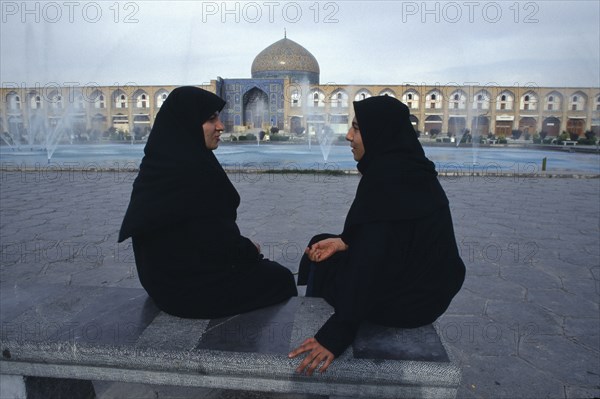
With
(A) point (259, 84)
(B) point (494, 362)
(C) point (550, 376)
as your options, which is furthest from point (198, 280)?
(A) point (259, 84)

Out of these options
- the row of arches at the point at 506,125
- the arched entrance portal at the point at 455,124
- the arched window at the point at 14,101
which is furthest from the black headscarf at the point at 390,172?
the arched window at the point at 14,101

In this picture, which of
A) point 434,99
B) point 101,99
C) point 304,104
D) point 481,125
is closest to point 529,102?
point 481,125

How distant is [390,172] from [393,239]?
0.19 metres

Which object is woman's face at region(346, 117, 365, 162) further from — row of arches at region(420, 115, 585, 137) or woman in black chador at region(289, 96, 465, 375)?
row of arches at region(420, 115, 585, 137)

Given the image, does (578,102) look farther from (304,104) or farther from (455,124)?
(304,104)

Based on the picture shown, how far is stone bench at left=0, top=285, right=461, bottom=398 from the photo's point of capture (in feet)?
3.96

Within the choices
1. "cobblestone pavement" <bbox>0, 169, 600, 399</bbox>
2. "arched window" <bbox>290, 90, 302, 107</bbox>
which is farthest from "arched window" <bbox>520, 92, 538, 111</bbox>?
"cobblestone pavement" <bbox>0, 169, 600, 399</bbox>

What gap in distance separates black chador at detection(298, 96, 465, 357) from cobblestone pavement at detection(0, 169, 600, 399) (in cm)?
52

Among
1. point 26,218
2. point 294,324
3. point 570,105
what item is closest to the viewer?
point 294,324

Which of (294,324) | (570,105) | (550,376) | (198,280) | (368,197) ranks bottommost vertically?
(550,376)

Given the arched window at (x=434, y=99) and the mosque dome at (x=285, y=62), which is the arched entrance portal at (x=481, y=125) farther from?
the mosque dome at (x=285, y=62)

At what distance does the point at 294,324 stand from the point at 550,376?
3.43 ft

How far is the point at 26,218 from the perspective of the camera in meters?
4.40

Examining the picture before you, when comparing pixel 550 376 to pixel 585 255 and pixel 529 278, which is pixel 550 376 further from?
pixel 585 255
